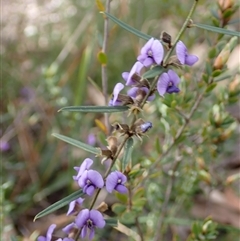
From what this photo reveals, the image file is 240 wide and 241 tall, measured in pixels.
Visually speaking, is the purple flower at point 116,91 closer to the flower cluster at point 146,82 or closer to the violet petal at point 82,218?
the flower cluster at point 146,82

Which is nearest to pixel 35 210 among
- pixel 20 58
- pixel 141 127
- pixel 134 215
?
pixel 20 58

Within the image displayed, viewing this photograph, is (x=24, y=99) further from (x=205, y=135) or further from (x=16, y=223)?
(x=205, y=135)

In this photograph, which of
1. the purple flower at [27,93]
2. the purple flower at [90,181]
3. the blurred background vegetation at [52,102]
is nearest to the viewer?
the purple flower at [90,181]

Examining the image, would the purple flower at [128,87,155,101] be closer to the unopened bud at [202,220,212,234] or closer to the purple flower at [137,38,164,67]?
the purple flower at [137,38,164,67]

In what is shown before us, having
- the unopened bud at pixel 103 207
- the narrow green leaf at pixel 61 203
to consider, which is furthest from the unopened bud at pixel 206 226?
the narrow green leaf at pixel 61 203

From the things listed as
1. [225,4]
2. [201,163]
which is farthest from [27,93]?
[225,4]

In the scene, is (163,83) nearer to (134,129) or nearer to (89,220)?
(134,129)
